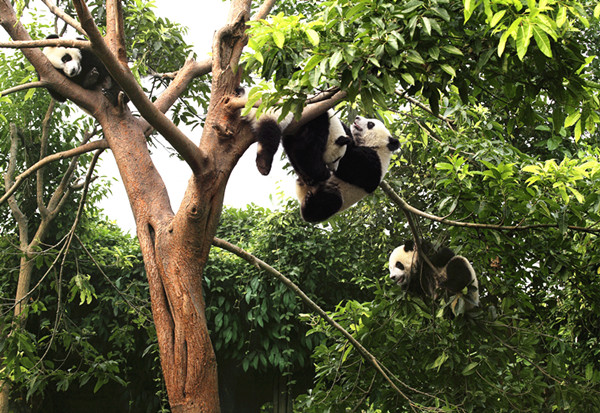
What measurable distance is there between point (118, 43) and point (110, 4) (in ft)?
1.09

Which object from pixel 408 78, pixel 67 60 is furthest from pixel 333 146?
pixel 67 60

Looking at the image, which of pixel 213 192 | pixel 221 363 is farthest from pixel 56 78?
pixel 221 363

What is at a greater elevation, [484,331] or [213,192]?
[213,192]

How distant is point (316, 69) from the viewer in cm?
182

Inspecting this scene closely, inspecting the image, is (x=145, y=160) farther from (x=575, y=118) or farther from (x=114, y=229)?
(x=114, y=229)

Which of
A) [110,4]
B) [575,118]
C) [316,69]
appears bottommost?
[575,118]

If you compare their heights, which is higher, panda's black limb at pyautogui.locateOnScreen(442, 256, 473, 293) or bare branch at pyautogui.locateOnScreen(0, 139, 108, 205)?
bare branch at pyautogui.locateOnScreen(0, 139, 108, 205)

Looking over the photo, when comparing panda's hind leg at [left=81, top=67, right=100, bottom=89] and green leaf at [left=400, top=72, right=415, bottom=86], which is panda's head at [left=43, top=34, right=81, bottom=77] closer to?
panda's hind leg at [left=81, top=67, right=100, bottom=89]

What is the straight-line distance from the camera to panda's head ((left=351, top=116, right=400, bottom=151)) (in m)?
3.59

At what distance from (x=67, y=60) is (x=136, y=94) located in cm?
230

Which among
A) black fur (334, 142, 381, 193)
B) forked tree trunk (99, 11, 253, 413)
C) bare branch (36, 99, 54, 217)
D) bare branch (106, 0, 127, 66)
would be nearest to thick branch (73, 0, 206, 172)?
forked tree trunk (99, 11, 253, 413)

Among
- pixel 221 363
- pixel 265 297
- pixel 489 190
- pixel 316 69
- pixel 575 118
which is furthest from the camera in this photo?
pixel 221 363

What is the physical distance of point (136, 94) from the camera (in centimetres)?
248

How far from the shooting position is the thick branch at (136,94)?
2.31m
